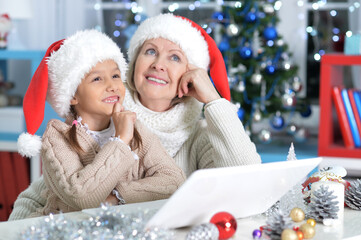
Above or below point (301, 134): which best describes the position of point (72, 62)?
above

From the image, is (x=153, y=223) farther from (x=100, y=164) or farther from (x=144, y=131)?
(x=144, y=131)

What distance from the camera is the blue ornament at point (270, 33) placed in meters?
3.19

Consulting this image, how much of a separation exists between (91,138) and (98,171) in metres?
0.15

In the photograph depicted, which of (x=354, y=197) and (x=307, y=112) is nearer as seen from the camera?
(x=354, y=197)

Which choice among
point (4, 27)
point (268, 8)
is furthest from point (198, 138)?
point (4, 27)

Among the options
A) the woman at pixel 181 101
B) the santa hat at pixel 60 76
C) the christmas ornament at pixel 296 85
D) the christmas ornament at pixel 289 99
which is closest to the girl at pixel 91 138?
the santa hat at pixel 60 76

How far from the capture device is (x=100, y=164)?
135 centimetres

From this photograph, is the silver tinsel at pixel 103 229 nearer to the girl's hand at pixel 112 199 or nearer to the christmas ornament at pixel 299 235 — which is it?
the christmas ornament at pixel 299 235

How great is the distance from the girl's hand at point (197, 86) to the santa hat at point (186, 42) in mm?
76

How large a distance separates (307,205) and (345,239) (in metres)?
0.23

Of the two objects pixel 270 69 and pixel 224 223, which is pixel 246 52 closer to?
pixel 270 69

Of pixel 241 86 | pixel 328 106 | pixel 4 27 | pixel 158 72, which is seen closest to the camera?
pixel 158 72

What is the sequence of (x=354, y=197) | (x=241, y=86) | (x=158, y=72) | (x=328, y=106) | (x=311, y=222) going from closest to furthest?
(x=311, y=222), (x=354, y=197), (x=158, y=72), (x=328, y=106), (x=241, y=86)

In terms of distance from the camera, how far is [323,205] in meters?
1.17
